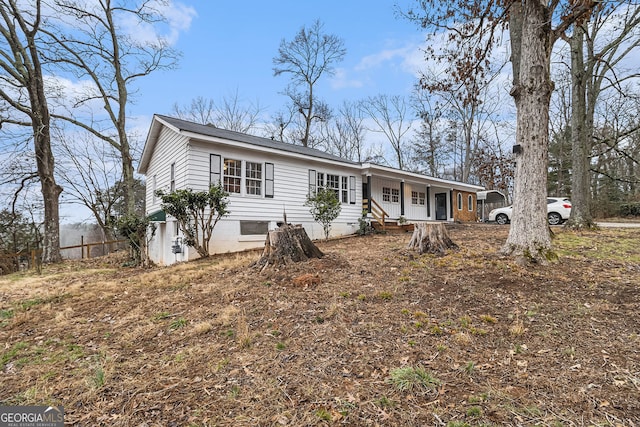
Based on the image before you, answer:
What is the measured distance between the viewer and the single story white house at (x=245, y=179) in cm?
941

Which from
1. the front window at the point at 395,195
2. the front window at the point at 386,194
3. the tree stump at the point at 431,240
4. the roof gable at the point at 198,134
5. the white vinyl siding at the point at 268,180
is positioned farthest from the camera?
the front window at the point at 395,195

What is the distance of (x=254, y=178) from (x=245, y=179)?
356 mm

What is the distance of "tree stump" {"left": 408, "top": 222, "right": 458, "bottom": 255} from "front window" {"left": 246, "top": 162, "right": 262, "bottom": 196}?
5.92 meters

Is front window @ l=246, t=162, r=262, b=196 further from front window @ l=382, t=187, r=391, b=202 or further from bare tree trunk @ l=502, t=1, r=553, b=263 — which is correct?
front window @ l=382, t=187, r=391, b=202

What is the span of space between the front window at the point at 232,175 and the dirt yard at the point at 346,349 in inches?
207

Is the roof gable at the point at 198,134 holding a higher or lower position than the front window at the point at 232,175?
higher

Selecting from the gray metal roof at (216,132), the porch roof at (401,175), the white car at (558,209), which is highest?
the gray metal roof at (216,132)

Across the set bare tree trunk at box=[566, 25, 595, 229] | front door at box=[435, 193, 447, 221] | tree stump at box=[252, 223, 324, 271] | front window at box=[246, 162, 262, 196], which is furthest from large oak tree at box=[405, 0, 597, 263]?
front door at box=[435, 193, 447, 221]

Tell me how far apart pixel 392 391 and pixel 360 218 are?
454 inches

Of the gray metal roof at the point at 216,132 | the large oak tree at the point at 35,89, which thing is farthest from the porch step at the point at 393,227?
the large oak tree at the point at 35,89

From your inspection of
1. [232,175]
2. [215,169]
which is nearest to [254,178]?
[232,175]

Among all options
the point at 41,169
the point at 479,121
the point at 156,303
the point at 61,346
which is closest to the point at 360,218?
the point at 156,303

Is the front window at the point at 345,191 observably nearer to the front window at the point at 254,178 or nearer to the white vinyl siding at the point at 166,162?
the front window at the point at 254,178

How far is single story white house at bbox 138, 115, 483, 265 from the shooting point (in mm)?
9406
